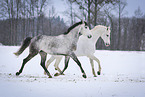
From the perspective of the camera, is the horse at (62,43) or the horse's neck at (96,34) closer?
the horse at (62,43)

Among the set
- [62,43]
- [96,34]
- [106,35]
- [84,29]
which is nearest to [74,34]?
[84,29]

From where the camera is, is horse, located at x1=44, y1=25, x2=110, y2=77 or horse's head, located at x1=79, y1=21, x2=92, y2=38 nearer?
horse's head, located at x1=79, y1=21, x2=92, y2=38

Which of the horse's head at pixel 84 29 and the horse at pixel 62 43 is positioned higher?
the horse's head at pixel 84 29

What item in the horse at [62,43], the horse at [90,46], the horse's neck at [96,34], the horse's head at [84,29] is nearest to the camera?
the horse at [62,43]

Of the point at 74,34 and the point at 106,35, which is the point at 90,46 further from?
the point at 74,34

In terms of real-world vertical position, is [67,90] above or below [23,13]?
below

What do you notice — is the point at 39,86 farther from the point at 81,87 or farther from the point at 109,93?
the point at 109,93

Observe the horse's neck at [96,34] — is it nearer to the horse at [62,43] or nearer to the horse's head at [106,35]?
the horse's head at [106,35]

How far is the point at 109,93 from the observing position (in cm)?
415

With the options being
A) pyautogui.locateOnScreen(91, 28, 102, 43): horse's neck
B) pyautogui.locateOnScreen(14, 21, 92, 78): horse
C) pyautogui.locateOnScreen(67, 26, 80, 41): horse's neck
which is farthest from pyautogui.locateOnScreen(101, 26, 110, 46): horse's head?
pyautogui.locateOnScreen(67, 26, 80, 41): horse's neck

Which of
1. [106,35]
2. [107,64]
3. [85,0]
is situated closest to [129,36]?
[85,0]

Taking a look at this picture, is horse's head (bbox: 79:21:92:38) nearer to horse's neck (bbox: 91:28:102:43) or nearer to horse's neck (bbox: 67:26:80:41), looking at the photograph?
horse's neck (bbox: 67:26:80:41)

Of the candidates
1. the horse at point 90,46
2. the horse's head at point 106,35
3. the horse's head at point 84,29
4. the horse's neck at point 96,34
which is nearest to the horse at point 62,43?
the horse's head at point 84,29

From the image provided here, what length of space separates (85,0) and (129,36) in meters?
24.2
